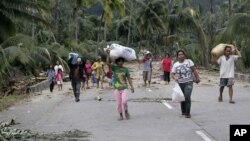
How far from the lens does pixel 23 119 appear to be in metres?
14.5

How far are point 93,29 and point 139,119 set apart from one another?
76188mm

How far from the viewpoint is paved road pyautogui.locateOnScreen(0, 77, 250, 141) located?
10617 millimetres

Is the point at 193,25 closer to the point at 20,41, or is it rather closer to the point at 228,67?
the point at 20,41

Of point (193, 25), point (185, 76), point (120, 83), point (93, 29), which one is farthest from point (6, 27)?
point (93, 29)

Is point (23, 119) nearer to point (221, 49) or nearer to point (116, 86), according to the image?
point (116, 86)

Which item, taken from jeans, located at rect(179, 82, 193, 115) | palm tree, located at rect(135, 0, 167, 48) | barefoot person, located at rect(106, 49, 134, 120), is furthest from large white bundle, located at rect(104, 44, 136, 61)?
palm tree, located at rect(135, 0, 167, 48)

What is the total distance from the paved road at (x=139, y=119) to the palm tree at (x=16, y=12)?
9.03 ft

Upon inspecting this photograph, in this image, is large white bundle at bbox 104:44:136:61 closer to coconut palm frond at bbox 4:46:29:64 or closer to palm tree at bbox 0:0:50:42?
palm tree at bbox 0:0:50:42


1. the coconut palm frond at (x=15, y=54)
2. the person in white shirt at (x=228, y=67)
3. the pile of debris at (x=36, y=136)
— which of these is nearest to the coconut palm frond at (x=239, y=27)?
the coconut palm frond at (x=15, y=54)

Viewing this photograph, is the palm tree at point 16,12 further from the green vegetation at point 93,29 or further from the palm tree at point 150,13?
the palm tree at point 150,13

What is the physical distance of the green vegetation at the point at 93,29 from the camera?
62.1ft

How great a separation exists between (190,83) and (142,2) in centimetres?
6269

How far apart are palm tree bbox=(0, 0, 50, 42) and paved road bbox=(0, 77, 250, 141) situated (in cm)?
275

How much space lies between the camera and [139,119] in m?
13.2
